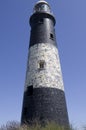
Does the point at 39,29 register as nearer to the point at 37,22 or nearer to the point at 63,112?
the point at 37,22

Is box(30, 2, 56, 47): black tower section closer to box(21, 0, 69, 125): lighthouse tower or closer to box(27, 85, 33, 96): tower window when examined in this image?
box(21, 0, 69, 125): lighthouse tower

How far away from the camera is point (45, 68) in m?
19.5

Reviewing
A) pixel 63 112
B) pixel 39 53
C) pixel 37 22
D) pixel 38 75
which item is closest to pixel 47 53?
pixel 39 53

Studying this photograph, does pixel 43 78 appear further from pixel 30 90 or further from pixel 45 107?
pixel 45 107

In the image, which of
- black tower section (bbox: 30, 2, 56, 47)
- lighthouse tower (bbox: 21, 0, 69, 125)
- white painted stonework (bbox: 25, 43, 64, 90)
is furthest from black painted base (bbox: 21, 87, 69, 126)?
black tower section (bbox: 30, 2, 56, 47)

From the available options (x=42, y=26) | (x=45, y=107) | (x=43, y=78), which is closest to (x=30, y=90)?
(x=43, y=78)

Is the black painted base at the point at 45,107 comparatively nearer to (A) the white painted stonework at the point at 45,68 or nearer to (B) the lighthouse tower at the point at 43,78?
(B) the lighthouse tower at the point at 43,78

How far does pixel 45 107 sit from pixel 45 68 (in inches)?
130

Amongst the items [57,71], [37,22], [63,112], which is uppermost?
[37,22]

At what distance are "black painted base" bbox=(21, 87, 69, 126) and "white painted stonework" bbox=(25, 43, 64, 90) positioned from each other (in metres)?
0.58

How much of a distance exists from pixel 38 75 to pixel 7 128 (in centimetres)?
589

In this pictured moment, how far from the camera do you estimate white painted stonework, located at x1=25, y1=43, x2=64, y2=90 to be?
744 inches

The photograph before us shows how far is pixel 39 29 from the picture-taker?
2155 centimetres

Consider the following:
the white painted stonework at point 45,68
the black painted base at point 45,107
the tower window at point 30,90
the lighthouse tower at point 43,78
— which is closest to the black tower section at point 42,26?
the lighthouse tower at point 43,78
